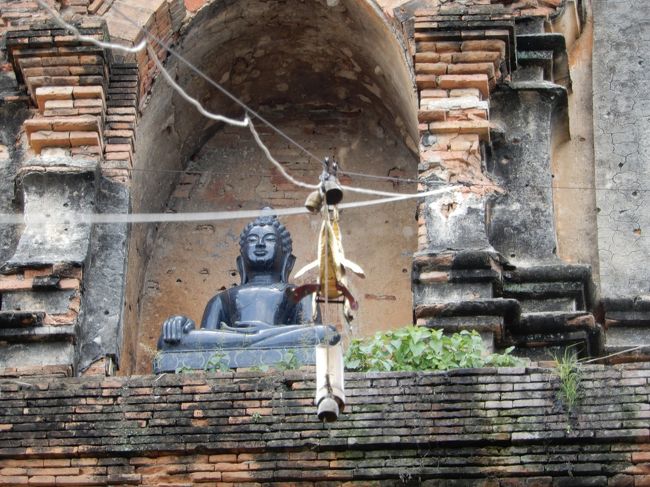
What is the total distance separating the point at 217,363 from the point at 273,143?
10.9 ft

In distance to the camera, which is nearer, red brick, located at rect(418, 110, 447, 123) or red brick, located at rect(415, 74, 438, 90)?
red brick, located at rect(418, 110, 447, 123)

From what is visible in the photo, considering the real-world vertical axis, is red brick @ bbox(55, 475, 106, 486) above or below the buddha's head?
below

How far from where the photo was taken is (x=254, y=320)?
1341cm

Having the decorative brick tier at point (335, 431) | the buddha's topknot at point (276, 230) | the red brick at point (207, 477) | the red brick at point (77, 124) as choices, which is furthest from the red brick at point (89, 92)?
the red brick at point (207, 477)

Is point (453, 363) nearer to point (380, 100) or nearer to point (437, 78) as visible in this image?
point (437, 78)

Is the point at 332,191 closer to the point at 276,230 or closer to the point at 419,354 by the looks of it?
the point at 419,354

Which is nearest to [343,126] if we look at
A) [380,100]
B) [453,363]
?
[380,100]

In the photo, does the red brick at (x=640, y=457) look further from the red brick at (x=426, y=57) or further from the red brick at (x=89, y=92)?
the red brick at (x=89, y=92)

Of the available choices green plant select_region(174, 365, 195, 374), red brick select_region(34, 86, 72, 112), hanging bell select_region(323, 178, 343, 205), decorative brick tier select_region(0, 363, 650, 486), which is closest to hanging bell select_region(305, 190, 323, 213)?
hanging bell select_region(323, 178, 343, 205)

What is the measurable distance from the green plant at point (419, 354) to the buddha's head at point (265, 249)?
73.5 inches

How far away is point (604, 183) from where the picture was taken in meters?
14.0

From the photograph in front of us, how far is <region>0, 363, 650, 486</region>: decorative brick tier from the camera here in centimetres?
1127

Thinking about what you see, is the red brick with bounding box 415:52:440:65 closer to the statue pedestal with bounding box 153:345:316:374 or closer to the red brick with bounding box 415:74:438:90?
the red brick with bounding box 415:74:438:90

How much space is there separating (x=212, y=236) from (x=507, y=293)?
2.68m
